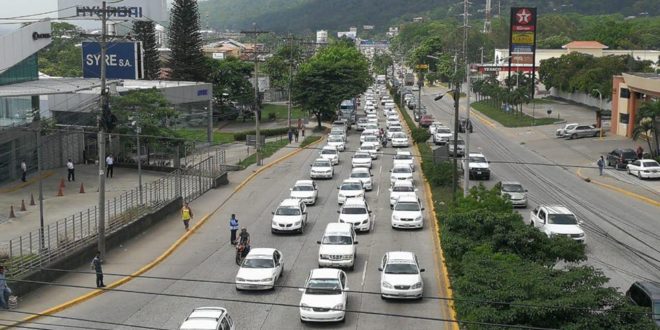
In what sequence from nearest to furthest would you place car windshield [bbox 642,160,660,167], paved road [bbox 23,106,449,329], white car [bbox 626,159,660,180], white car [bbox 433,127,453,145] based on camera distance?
paved road [bbox 23,106,449,329] → white car [bbox 626,159,660,180] → car windshield [bbox 642,160,660,167] → white car [bbox 433,127,453,145]

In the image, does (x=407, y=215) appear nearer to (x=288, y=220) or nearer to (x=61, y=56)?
(x=288, y=220)

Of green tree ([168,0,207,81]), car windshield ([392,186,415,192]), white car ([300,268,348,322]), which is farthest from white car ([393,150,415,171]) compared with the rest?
green tree ([168,0,207,81])

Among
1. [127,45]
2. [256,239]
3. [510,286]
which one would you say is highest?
[127,45]

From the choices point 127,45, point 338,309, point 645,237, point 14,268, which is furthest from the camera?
point 127,45

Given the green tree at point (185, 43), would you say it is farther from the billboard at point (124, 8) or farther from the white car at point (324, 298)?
the white car at point (324, 298)

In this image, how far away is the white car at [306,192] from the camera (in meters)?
41.8

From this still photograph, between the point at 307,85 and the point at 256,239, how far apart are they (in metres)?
49.6

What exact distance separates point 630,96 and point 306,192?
3499cm

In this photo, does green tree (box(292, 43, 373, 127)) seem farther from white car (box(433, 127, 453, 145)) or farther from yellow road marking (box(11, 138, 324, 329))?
yellow road marking (box(11, 138, 324, 329))

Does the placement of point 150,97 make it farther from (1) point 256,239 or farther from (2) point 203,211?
(1) point 256,239

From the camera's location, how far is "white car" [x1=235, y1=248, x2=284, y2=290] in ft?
85.4

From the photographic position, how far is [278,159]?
2399 inches

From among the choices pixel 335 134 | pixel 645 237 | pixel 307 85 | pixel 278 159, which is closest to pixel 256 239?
pixel 645 237

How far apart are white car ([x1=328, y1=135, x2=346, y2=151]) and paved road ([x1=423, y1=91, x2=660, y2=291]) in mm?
9951
